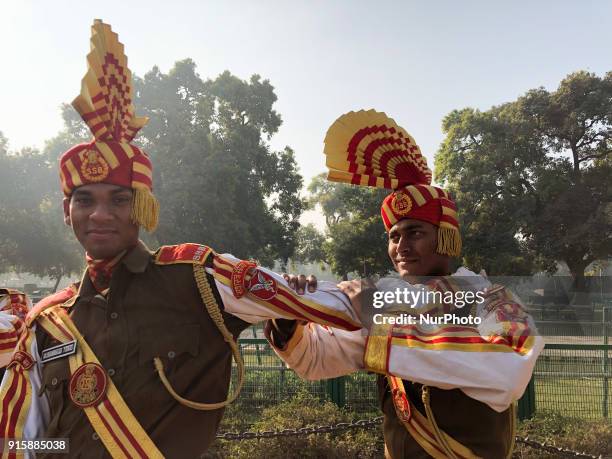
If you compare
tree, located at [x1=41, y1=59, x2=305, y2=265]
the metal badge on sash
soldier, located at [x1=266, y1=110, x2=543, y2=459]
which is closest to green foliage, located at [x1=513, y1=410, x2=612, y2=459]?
soldier, located at [x1=266, y1=110, x2=543, y2=459]

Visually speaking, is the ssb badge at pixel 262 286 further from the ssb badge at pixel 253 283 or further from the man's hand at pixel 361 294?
the man's hand at pixel 361 294

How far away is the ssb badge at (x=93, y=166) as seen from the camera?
2.09 meters

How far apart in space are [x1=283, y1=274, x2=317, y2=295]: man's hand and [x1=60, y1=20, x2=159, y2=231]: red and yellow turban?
0.64 metres

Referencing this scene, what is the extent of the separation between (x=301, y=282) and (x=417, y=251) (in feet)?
2.46

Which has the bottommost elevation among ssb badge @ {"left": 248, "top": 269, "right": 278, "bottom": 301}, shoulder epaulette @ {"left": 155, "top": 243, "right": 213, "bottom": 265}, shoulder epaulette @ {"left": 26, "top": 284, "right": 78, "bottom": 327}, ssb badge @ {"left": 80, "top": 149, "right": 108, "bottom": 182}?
shoulder epaulette @ {"left": 26, "top": 284, "right": 78, "bottom": 327}

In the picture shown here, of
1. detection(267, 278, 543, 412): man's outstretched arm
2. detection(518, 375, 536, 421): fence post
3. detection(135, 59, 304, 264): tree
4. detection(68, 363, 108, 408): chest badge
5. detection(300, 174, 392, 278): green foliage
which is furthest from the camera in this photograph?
detection(300, 174, 392, 278): green foliage

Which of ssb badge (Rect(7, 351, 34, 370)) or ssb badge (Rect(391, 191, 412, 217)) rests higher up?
ssb badge (Rect(391, 191, 412, 217))

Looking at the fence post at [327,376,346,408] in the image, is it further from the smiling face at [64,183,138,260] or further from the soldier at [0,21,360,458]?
the smiling face at [64,183,138,260]

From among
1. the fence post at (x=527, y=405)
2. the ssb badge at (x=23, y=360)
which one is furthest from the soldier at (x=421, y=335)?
the fence post at (x=527, y=405)

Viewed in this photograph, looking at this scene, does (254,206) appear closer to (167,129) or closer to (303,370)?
(167,129)

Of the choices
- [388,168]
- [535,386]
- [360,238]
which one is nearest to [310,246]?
[360,238]

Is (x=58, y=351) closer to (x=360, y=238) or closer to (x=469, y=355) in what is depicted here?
(x=469, y=355)

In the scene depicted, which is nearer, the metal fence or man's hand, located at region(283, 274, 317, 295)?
man's hand, located at region(283, 274, 317, 295)

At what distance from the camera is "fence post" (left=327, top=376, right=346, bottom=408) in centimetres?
558
